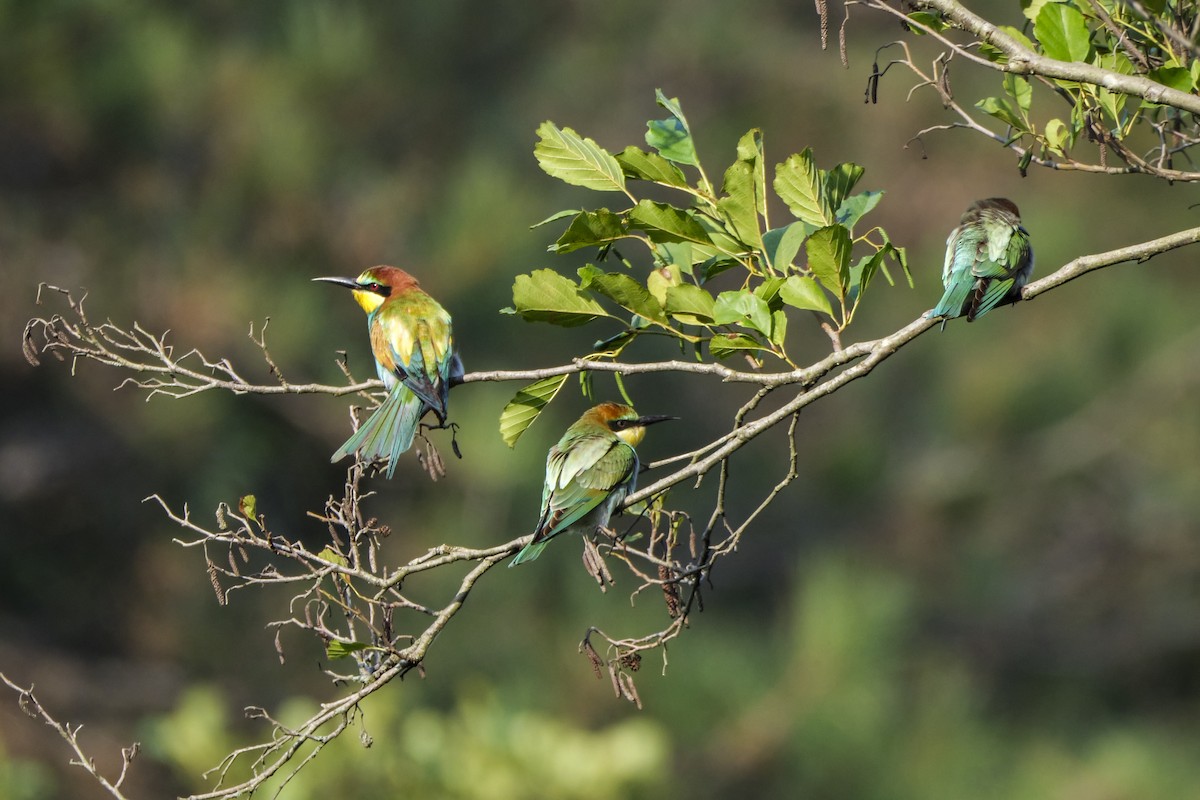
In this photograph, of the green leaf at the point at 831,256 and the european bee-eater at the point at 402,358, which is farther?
the european bee-eater at the point at 402,358

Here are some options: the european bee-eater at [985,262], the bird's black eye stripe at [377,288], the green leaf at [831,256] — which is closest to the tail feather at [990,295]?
the european bee-eater at [985,262]

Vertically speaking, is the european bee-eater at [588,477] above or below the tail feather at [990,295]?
below

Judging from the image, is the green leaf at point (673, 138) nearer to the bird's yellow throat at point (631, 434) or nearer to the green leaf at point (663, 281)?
the green leaf at point (663, 281)

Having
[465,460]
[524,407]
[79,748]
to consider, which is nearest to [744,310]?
[524,407]

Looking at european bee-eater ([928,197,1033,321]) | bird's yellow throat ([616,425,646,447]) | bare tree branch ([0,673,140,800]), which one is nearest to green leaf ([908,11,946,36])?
european bee-eater ([928,197,1033,321])

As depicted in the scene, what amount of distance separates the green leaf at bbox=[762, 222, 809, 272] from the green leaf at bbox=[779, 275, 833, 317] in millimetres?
54

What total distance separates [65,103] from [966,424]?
3.06m

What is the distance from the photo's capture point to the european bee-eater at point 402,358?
5.91ft

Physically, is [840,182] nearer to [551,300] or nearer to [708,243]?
[708,243]

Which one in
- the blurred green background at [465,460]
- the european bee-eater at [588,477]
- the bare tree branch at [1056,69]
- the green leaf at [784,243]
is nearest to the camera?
the bare tree branch at [1056,69]

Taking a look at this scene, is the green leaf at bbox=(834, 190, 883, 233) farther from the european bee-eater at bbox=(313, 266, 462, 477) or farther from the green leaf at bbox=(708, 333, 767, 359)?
the european bee-eater at bbox=(313, 266, 462, 477)

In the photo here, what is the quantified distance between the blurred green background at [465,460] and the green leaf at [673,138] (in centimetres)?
179

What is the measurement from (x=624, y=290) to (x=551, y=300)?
73 millimetres

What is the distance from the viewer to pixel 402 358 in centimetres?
205
